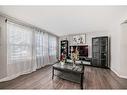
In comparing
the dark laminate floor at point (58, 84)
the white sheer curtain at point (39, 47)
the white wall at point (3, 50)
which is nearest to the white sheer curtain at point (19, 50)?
the white wall at point (3, 50)

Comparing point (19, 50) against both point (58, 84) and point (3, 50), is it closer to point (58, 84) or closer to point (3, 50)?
point (3, 50)

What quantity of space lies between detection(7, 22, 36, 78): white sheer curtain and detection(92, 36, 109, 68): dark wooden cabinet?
3.41 metres

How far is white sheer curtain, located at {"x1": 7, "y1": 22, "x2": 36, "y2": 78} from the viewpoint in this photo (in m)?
3.07

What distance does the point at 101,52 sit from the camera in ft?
16.0

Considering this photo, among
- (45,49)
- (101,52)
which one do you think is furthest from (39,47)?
(101,52)

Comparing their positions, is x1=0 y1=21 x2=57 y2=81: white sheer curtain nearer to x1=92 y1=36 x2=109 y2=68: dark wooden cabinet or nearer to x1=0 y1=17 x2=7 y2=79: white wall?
x1=0 y1=17 x2=7 y2=79: white wall

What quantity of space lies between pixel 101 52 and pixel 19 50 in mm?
4124

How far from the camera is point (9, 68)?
302 centimetres

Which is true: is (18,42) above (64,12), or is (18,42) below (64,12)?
below

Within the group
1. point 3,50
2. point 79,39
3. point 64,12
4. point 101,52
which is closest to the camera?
point 64,12

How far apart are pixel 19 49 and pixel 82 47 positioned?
3859mm

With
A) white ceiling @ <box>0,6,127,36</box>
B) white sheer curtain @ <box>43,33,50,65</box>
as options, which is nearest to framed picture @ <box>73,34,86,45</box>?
white sheer curtain @ <box>43,33,50,65</box>
